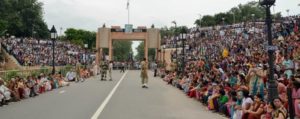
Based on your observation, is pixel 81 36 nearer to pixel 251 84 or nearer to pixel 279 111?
pixel 251 84

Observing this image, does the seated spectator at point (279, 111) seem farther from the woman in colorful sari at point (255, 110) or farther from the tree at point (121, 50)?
the tree at point (121, 50)

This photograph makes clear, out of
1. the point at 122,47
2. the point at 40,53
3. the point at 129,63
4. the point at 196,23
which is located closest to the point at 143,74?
the point at 40,53

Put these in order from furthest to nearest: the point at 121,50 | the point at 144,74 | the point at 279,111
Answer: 1. the point at 121,50
2. the point at 144,74
3. the point at 279,111

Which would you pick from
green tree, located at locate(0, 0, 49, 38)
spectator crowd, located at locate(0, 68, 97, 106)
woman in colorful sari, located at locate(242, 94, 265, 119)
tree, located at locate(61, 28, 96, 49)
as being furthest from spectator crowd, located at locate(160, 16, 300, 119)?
tree, located at locate(61, 28, 96, 49)

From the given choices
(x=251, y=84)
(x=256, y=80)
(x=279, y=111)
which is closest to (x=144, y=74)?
(x=251, y=84)

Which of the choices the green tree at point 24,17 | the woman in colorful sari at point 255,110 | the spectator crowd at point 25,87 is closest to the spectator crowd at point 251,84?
the woman in colorful sari at point 255,110

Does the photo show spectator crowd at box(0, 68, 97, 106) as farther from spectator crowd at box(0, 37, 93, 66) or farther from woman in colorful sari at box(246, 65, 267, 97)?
spectator crowd at box(0, 37, 93, 66)

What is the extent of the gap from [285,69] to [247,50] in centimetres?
1340

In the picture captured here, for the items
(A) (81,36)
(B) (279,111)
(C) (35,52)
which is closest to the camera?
(B) (279,111)

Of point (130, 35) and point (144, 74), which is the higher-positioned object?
point (130, 35)

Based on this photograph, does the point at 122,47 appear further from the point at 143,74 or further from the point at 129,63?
the point at 143,74

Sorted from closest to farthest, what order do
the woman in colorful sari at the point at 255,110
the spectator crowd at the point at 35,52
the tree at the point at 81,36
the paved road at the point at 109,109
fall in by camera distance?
the woman in colorful sari at the point at 255,110, the paved road at the point at 109,109, the spectator crowd at the point at 35,52, the tree at the point at 81,36

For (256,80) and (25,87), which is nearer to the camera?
(256,80)

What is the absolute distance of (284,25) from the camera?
3241 centimetres
